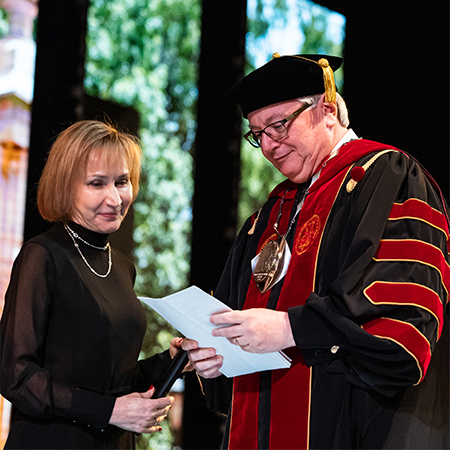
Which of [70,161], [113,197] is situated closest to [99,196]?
[113,197]

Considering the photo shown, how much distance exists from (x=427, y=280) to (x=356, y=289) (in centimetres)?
19

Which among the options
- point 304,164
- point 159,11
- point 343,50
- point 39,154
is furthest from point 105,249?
point 343,50

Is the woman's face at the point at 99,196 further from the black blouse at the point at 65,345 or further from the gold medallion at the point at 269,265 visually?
the gold medallion at the point at 269,265

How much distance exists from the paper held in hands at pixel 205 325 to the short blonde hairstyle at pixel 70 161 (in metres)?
0.94

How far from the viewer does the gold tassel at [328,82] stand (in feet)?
6.30

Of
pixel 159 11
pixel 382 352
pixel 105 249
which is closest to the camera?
pixel 382 352

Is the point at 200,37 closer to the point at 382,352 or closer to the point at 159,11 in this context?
the point at 159,11

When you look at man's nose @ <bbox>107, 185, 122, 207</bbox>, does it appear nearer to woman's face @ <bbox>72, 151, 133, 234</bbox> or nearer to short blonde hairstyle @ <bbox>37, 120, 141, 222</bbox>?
woman's face @ <bbox>72, 151, 133, 234</bbox>

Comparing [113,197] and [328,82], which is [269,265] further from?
[113,197]

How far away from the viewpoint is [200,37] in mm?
3893

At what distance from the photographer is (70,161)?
2.46m

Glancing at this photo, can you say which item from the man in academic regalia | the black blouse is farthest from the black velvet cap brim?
the black blouse

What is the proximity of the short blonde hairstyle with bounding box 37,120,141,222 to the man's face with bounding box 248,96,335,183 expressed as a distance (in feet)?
2.59

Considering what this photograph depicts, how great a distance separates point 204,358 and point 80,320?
25.0 inches
